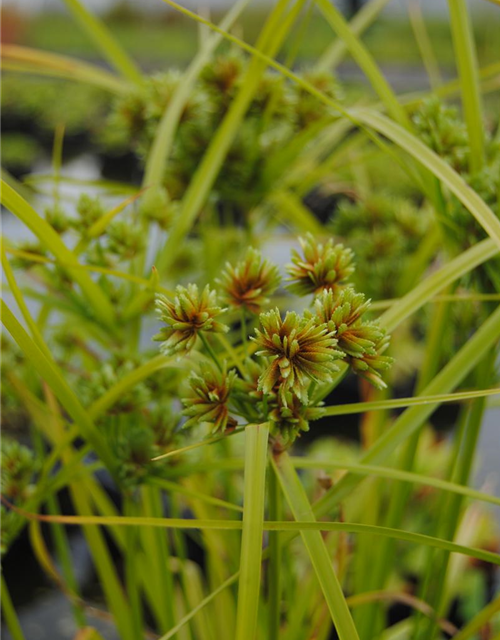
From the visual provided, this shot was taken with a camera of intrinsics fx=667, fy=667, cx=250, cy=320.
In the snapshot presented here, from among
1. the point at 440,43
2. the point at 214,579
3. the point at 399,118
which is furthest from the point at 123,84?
the point at 440,43

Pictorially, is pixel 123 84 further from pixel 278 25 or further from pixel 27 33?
pixel 27 33

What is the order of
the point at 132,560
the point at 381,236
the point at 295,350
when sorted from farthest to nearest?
the point at 381,236, the point at 132,560, the point at 295,350

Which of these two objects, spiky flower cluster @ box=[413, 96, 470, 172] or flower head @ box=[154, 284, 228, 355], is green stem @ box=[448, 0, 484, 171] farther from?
flower head @ box=[154, 284, 228, 355]

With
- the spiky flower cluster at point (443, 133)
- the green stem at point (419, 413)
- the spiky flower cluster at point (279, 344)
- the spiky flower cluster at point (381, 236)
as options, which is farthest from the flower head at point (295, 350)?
the spiky flower cluster at point (381, 236)

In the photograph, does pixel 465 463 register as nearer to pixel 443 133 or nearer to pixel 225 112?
pixel 443 133

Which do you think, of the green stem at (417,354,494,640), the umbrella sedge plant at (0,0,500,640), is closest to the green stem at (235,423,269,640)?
the umbrella sedge plant at (0,0,500,640)

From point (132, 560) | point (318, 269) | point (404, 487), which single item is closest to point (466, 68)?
point (318, 269)
